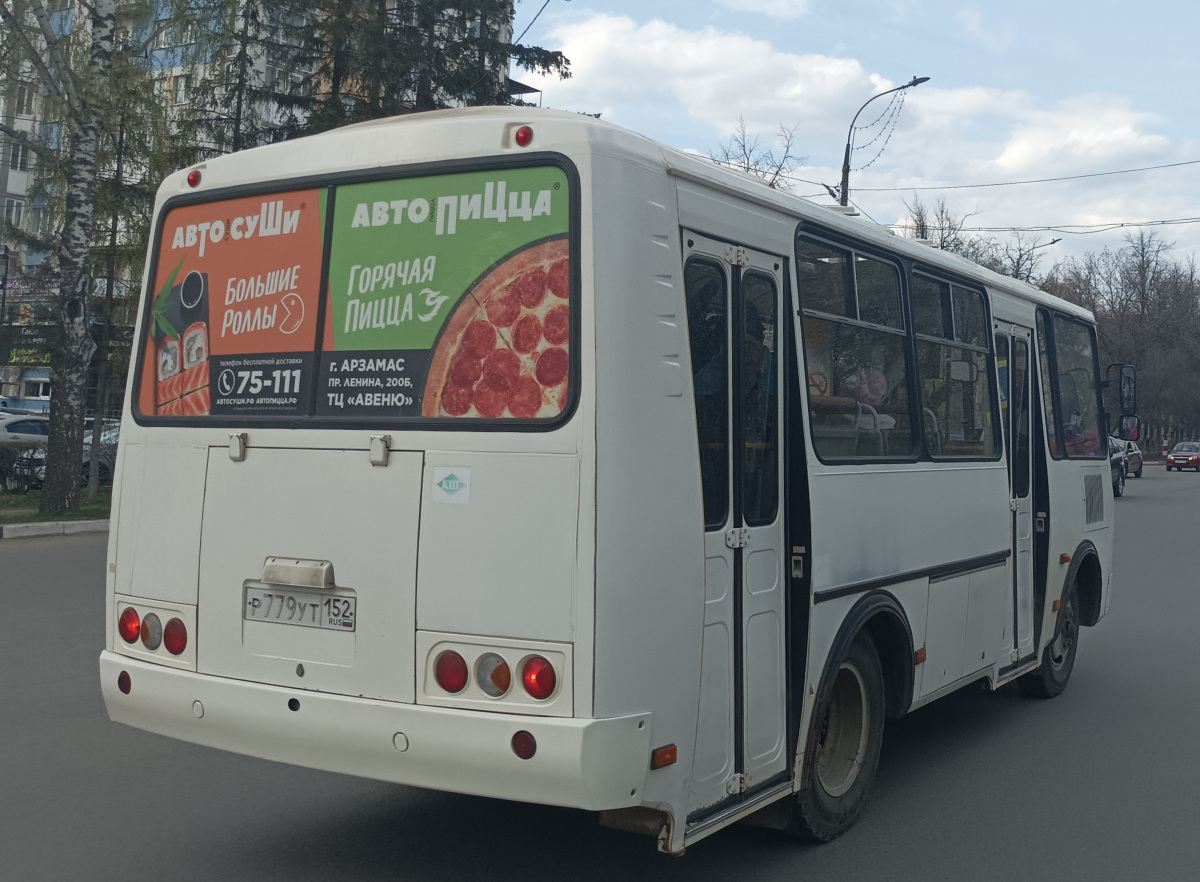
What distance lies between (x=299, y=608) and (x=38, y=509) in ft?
57.7

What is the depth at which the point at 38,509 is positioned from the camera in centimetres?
2006

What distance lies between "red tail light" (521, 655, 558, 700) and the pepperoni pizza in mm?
788

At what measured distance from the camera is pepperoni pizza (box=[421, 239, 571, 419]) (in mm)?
4051

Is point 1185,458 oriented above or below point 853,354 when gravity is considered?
above

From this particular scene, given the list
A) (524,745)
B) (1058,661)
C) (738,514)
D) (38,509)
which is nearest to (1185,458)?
(38,509)

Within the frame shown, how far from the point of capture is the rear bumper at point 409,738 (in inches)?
150

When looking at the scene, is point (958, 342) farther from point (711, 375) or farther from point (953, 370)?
point (711, 375)

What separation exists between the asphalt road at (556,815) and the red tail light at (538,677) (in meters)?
1.24

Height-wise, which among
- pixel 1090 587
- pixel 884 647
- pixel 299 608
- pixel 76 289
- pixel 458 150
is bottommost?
pixel 884 647

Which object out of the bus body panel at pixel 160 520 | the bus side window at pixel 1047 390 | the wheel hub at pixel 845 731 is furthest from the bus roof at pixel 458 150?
the bus side window at pixel 1047 390

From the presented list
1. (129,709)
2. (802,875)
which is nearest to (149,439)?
(129,709)

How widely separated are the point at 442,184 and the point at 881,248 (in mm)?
2483

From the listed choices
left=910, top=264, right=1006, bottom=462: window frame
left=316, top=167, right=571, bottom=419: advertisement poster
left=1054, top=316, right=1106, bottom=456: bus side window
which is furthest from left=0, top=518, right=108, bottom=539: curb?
left=316, top=167, right=571, bottom=419: advertisement poster

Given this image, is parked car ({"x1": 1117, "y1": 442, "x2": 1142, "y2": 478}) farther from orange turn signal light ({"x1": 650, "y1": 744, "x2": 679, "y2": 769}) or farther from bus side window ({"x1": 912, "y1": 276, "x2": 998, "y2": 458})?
orange turn signal light ({"x1": 650, "y1": 744, "x2": 679, "y2": 769})
